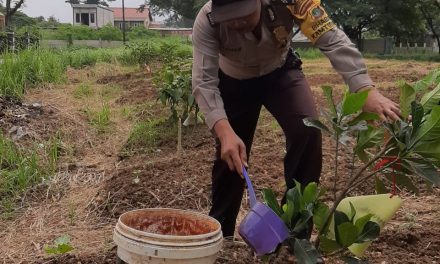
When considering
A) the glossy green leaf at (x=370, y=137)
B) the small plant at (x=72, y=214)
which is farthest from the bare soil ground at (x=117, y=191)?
the glossy green leaf at (x=370, y=137)

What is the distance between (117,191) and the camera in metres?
3.71

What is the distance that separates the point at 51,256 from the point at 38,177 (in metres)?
1.46

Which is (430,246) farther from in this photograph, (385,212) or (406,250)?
(385,212)

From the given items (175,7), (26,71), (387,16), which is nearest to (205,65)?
(26,71)

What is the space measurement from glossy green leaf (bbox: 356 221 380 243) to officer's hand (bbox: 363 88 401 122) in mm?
350

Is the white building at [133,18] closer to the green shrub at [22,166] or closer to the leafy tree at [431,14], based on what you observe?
the leafy tree at [431,14]

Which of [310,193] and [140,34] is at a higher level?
[140,34]

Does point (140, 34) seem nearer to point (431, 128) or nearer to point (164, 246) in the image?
point (164, 246)

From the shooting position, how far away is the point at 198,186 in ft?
12.5

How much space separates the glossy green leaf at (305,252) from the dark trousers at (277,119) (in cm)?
61

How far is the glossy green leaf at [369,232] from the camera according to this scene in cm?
172

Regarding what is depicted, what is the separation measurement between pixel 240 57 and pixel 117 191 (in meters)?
1.63

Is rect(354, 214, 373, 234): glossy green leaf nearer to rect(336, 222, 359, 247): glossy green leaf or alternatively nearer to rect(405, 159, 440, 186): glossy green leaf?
rect(336, 222, 359, 247): glossy green leaf

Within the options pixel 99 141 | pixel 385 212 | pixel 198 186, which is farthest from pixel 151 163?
pixel 385 212
